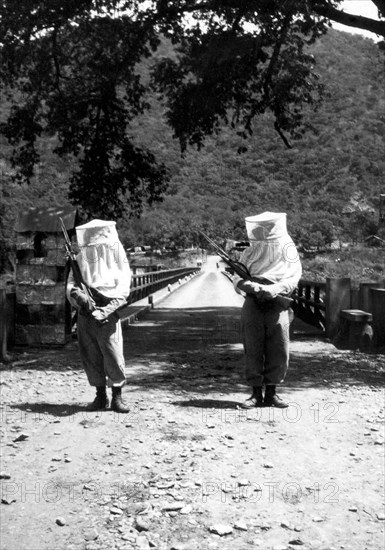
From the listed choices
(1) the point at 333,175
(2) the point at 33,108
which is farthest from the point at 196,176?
(2) the point at 33,108

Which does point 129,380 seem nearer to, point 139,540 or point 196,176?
point 139,540

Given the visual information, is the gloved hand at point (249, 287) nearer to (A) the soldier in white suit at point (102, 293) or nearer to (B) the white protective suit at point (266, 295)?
(B) the white protective suit at point (266, 295)

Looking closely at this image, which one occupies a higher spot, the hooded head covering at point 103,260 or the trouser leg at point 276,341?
the hooded head covering at point 103,260

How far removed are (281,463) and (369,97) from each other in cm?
10339

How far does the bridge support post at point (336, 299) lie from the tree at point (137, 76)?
11.6ft

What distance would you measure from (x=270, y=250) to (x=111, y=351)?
1.83m

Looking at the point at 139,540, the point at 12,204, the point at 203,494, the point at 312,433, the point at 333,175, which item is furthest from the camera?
the point at 333,175

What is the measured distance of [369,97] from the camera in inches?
4021

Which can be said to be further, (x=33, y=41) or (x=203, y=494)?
(x=33, y=41)

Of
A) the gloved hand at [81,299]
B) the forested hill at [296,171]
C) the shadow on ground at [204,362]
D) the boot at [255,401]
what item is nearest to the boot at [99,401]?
the shadow on ground at [204,362]

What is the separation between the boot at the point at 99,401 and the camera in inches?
274

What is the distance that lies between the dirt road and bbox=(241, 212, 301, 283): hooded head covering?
1.47 meters

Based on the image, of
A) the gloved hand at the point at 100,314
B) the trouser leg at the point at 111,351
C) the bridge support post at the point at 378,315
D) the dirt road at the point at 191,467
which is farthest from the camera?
the bridge support post at the point at 378,315

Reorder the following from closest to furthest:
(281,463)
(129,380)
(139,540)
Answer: (139,540), (281,463), (129,380)
